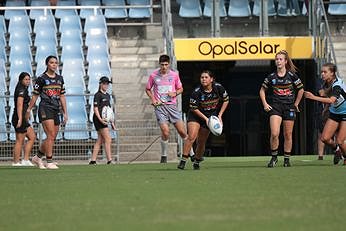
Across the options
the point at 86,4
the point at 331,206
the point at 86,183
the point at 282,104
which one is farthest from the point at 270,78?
the point at 86,4

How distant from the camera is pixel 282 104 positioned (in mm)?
16594

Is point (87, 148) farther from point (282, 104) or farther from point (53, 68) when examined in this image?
point (282, 104)

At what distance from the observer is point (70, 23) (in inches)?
1134

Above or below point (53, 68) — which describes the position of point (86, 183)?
below

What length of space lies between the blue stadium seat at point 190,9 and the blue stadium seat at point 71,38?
3056 millimetres

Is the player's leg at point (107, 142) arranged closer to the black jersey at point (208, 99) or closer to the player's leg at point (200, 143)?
the player's leg at point (200, 143)

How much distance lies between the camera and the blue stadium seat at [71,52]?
2778 centimetres

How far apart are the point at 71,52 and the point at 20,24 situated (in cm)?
195

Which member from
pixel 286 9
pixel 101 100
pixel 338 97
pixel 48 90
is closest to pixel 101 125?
pixel 101 100

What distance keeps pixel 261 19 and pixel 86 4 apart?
651 centimetres

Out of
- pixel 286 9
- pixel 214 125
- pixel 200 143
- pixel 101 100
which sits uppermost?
pixel 286 9

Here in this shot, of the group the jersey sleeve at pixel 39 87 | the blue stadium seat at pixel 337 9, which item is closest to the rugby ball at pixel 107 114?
the jersey sleeve at pixel 39 87

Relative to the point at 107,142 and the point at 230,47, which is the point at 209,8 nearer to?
the point at 230,47

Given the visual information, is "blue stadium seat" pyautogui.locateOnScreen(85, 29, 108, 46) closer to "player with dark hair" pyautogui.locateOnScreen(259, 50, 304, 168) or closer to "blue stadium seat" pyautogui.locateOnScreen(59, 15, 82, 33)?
"blue stadium seat" pyautogui.locateOnScreen(59, 15, 82, 33)
